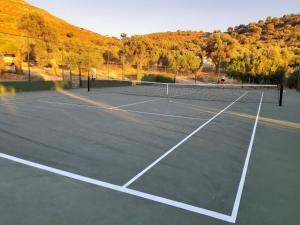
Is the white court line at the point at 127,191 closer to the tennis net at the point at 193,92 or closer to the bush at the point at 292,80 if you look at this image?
the tennis net at the point at 193,92

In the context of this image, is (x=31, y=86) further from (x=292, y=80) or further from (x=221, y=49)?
(x=221, y=49)

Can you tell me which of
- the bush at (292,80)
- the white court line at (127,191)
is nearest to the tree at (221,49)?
the bush at (292,80)

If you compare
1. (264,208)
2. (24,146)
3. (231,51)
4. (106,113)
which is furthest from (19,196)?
(231,51)

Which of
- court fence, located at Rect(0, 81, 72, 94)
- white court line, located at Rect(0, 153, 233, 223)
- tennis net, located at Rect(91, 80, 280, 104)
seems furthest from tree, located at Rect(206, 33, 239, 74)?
white court line, located at Rect(0, 153, 233, 223)

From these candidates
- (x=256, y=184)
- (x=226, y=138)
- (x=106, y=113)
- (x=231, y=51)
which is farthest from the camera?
(x=231, y=51)

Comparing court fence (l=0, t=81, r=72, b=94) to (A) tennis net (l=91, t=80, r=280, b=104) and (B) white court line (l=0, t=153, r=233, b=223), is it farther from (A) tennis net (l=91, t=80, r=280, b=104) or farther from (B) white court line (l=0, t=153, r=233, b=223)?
(B) white court line (l=0, t=153, r=233, b=223)

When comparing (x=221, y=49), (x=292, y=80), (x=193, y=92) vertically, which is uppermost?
(x=221, y=49)

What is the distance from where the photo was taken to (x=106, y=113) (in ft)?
41.4

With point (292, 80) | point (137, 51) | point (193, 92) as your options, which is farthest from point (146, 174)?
point (137, 51)

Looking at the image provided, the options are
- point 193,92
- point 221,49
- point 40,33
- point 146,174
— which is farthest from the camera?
point 221,49

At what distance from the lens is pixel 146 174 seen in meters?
5.20

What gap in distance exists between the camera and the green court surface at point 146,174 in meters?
3.74

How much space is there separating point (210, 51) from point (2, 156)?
5449cm

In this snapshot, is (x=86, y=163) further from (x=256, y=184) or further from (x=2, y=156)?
(x=256, y=184)
